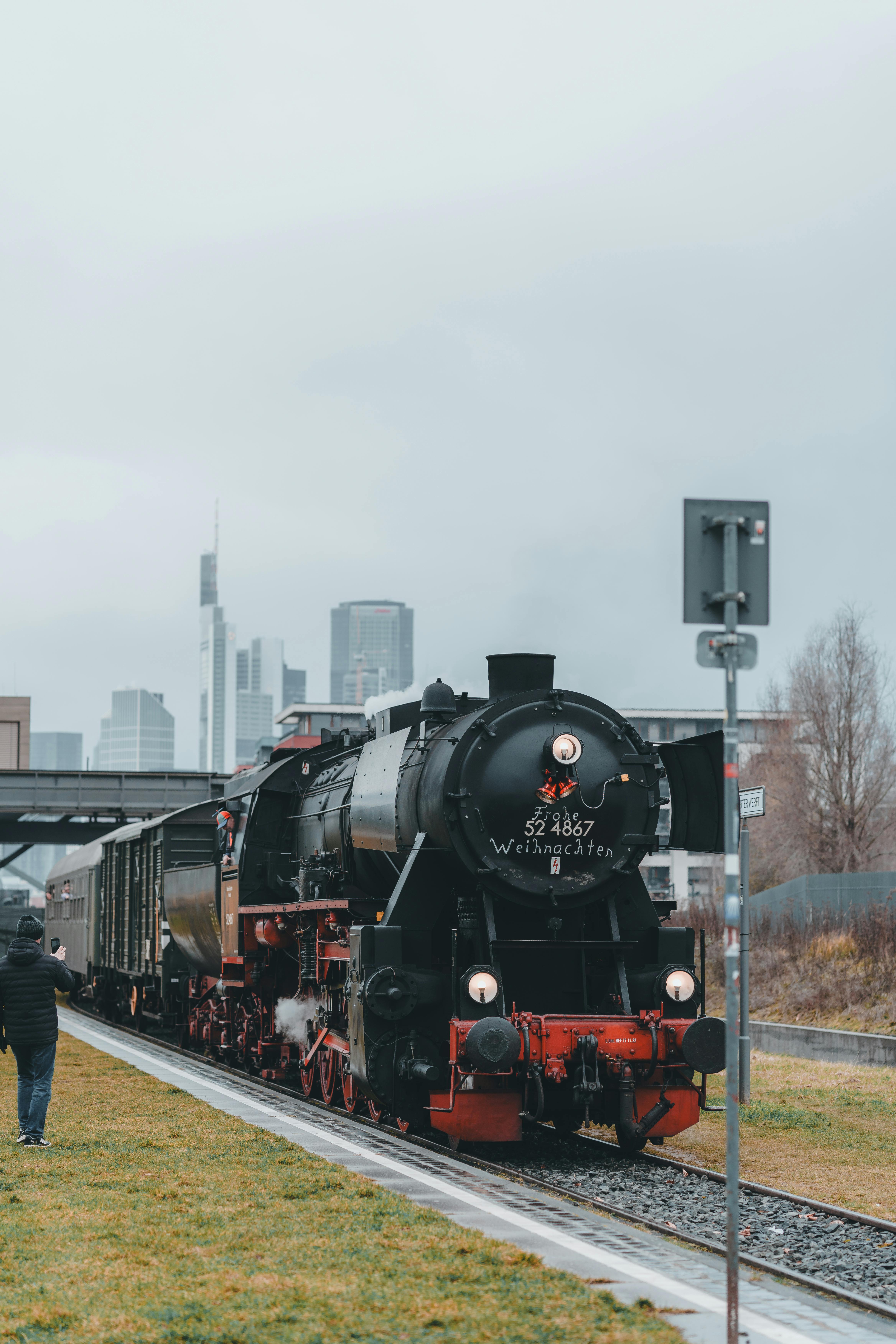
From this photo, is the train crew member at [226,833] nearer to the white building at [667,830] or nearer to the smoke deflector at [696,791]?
the smoke deflector at [696,791]

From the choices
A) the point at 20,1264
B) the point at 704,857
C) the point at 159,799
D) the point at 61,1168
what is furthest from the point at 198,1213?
the point at 704,857

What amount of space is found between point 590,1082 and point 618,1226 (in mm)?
2321

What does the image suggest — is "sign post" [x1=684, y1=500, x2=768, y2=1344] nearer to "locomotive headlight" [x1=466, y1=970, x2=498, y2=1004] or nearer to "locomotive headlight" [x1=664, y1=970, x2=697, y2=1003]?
"locomotive headlight" [x1=466, y1=970, x2=498, y2=1004]

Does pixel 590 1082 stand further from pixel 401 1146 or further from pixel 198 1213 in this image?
pixel 198 1213

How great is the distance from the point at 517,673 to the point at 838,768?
2923 cm

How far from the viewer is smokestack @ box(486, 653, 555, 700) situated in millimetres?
12508

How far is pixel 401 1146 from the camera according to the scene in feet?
38.0

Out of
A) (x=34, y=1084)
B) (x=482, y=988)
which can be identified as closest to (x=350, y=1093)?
(x=482, y=988)

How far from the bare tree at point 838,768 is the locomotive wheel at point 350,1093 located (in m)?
27.6

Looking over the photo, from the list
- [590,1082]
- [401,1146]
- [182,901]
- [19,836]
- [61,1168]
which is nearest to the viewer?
[61,1168]

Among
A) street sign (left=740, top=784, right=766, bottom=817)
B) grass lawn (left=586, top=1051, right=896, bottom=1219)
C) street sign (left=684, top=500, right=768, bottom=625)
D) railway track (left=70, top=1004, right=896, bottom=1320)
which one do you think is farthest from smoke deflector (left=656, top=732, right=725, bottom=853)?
street sign (left=684, top=500, right=768, bottom=625)

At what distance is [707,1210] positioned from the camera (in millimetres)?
9180

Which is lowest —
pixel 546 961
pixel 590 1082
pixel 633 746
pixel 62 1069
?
pixel 62 1069

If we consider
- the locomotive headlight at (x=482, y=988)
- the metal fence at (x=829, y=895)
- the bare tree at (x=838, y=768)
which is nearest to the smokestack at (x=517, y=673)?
the locomotive headlight at (x=482, y=988)
